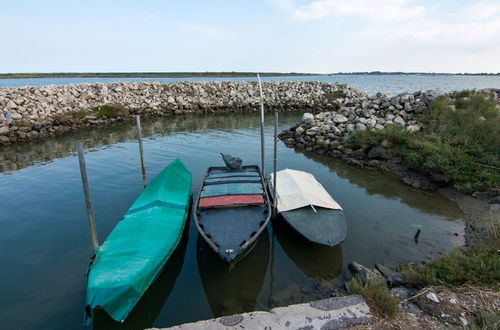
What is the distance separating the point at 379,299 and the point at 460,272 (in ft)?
6.79

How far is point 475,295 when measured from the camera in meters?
5.11

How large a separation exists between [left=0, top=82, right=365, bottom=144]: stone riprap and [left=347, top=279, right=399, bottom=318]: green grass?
2484 cm

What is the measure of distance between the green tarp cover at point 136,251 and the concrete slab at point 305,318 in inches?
61.9

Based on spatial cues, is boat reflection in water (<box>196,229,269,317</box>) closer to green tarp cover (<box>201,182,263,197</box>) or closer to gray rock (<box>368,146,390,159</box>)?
green tarp cover (<box>201,182,263,197</box>)

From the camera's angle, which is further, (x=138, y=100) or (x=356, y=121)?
(x=138, y=100)

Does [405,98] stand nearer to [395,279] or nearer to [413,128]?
[413,128]

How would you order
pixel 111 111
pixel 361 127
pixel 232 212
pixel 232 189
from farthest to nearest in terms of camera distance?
pixel 111 111 → pixel 361 127 → pixel 232 189 → pixel 232 212

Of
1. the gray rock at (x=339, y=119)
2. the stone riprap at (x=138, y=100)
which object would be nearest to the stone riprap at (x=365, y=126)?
the gray rock at (x=339, y=119)

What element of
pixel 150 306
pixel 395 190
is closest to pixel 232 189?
pixel 150 306

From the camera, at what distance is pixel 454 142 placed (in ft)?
44.8

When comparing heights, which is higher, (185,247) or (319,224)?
(319,224)

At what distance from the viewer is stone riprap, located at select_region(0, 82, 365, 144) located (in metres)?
22.7

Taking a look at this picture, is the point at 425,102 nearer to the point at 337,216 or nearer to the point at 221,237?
the point at 337,216

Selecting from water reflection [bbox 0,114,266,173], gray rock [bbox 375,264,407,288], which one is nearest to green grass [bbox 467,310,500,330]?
gray rock [bbox 375,264,407,288]
